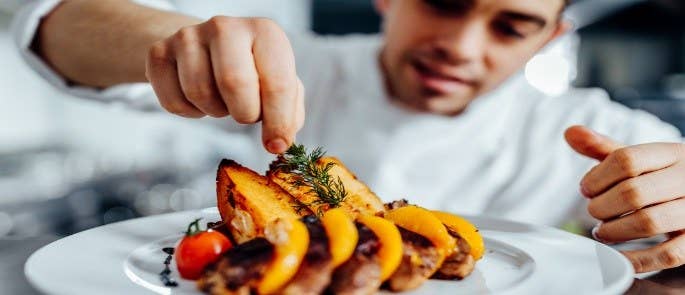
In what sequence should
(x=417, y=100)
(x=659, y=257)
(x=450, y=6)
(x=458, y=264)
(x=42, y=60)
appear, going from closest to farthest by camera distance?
(x=458, y=264), (x=659, y=257), (x=42, y=60), (x=450, y=6), (x=417, y=100)

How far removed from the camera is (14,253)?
82 cm

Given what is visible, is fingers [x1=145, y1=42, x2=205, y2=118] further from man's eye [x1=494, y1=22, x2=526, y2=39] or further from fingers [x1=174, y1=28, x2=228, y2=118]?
man's eye [x1=494, y1=22, x2=526, y2=39]

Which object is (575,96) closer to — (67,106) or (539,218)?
(539,218)

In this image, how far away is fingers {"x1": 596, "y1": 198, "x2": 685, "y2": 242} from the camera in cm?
90

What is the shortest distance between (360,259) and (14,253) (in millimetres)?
460

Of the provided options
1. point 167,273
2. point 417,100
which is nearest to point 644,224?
point 167,273

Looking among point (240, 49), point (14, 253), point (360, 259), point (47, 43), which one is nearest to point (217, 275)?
point (360, 259)

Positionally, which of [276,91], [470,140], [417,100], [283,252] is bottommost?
[470,140]

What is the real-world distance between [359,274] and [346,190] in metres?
0.30

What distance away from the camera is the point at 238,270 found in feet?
1.85

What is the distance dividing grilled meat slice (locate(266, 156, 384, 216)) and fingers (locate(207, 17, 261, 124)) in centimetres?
16

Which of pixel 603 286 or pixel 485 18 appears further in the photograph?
pixel 485 18

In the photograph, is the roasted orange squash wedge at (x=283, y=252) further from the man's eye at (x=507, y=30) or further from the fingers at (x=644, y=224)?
the man's eye at (x=507, y=30)

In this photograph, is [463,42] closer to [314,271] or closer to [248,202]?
[248,202]
